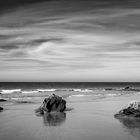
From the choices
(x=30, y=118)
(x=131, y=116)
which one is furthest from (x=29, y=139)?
(x=131, y=116)

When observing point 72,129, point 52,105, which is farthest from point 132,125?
point 52,105

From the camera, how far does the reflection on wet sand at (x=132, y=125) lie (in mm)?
13430

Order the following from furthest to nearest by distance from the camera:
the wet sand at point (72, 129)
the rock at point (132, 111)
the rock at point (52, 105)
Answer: the rock at point (52, 105), the rock at point (132, 111), the wet sand at point (72, 129)

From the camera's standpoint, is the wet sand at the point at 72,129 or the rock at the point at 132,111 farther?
the rock at the point at 132,111

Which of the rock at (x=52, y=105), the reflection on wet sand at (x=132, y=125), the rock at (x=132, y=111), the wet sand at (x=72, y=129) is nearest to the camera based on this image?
the wet sand at (x=72, y=129)

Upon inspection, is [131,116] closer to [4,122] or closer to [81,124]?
[81,124]

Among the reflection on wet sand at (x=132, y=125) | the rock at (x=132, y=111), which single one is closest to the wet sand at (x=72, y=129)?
the reflection on wet sand at (x=132, y=125)

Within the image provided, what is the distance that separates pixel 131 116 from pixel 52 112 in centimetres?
719

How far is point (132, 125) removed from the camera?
15.8 metres

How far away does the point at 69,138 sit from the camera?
12.6 metres

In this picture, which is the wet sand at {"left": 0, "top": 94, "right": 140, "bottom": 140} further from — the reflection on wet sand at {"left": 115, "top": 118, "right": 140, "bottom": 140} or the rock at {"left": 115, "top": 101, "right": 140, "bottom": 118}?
the rock at {"left": 115, "top": 101, "right": 140, "bottom": 118}

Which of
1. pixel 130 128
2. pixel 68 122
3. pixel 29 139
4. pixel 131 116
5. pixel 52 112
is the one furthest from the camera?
pixel 52 112

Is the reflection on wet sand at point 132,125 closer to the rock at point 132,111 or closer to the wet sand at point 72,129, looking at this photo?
the wet sand at point 72,129

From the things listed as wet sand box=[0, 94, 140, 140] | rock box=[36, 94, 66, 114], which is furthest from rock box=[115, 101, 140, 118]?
rock box=[36, 94, 66, 114]
